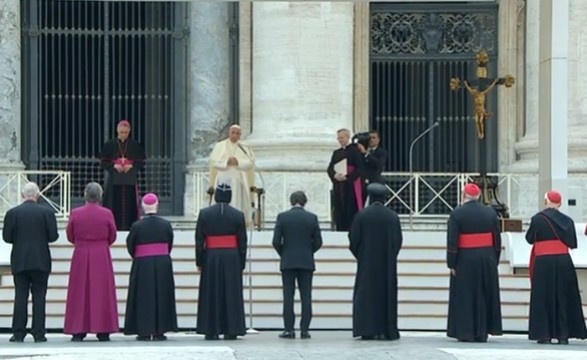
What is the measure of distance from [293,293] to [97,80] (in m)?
9.44

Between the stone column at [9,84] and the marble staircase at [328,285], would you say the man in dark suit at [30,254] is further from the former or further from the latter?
the stone column at [9,84]

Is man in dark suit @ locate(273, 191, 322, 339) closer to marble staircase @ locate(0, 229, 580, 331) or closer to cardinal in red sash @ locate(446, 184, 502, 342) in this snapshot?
cardinal in red sash @ locate(446, 184, 502, 342)

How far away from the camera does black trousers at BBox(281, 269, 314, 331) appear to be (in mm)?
20891

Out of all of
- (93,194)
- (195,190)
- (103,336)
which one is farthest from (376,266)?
(195,190)

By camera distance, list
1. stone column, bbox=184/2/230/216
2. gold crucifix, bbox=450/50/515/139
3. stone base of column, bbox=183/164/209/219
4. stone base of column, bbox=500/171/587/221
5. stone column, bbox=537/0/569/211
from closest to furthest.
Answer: stone column, bbox=537/0/569/211
gold crucifix, bbox=450/50/515/139
stone base of column, bbox=500/171/587/221
stone base of column, bbox=183/164/209/219
stone column, bbox=184/2/230/216

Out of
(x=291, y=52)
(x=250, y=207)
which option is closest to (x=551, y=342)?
(x=250, y=207)

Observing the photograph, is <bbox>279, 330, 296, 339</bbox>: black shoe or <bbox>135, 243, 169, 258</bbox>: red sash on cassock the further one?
<bbox>279, 330, 296, 339</bbox>: black shoe

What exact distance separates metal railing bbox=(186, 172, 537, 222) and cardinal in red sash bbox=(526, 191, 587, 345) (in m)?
6.95

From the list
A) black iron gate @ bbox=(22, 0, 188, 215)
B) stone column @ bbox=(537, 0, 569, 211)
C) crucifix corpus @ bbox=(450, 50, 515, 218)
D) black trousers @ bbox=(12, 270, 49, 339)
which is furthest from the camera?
black iron gate @ bbox=(22, 0, 188, 215)

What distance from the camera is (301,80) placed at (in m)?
28.1

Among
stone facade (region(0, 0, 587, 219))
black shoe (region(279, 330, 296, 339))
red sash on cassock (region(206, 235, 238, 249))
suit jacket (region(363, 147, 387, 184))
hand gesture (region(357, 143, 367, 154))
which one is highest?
stone facade (region(0, 0, 587, 219))

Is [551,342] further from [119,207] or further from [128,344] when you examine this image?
[119,207]

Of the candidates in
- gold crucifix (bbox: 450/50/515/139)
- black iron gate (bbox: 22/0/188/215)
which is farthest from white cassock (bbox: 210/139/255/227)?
black iron gate (bbox: 22/0/188/215)

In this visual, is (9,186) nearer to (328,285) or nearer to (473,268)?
(328,285)
